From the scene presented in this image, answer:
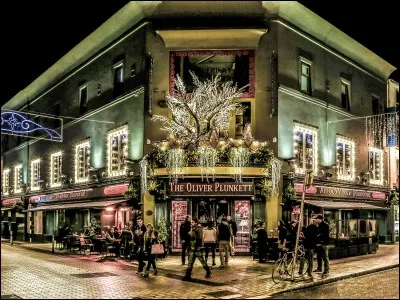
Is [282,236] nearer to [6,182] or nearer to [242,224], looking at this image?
[242,224]

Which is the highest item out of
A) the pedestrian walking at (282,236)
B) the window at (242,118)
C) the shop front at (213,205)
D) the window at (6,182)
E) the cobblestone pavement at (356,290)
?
the window at (242,118)

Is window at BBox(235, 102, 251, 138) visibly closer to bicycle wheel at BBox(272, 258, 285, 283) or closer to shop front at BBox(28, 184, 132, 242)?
shop front at BBox(28, 184, 132, 242)

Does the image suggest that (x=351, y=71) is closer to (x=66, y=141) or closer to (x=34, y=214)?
(x=66, y=141)

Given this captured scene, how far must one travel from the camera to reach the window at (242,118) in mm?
21469

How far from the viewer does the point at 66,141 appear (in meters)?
30.6

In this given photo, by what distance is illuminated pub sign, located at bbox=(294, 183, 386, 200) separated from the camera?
23438 mm

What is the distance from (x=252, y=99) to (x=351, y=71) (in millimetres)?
9148

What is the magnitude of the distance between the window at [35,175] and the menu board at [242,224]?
19.5 metres

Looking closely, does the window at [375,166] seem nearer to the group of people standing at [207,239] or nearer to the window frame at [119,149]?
the group of people standing at [207,239]

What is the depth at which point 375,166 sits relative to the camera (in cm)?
3036

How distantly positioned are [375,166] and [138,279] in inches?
821

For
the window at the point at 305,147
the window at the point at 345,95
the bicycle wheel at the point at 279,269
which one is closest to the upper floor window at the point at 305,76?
the window at the point at 305,147

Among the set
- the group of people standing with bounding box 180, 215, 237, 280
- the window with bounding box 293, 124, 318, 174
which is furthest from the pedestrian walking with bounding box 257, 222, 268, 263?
the window with bounding box 293, 124, 318, 174

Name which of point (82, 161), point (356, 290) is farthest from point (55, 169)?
point (356, 290)
